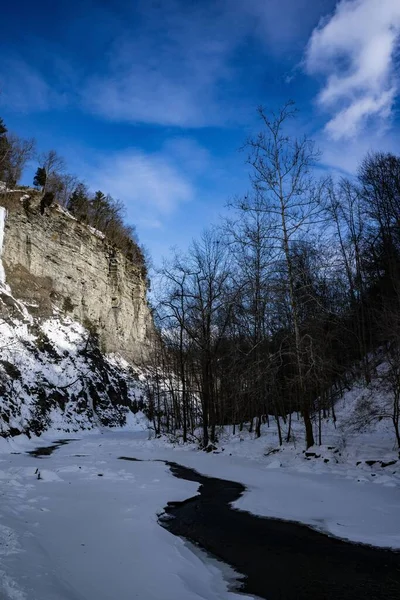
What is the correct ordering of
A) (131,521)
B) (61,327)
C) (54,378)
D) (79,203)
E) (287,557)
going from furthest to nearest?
(79,203)
(61,327)
(54,378)
(131,521)
(287,557)

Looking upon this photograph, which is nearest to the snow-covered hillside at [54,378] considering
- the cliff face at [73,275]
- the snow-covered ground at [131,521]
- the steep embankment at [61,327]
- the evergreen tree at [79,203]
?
the steep embankment at [61,327]

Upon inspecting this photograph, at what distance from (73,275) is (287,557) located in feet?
110

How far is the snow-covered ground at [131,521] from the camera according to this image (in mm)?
3225

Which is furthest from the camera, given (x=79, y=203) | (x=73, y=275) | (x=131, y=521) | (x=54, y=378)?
(x=79, y=203)

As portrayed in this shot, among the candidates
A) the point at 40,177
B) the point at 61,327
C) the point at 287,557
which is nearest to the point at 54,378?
the point at 61,327

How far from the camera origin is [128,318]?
41.6 metres

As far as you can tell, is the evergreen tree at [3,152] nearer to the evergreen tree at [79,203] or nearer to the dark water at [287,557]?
the evergreen tree at [79,203]

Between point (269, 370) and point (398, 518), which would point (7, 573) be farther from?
point (269, 370)

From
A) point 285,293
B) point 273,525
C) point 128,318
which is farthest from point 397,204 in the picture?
point 128,318

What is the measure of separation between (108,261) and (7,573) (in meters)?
39.1

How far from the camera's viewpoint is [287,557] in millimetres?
4797

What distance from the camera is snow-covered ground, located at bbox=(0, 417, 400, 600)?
3.22 m

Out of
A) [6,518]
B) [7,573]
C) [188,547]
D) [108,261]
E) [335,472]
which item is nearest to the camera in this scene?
[7,573]

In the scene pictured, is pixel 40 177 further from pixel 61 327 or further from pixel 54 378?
pixel 54 378
